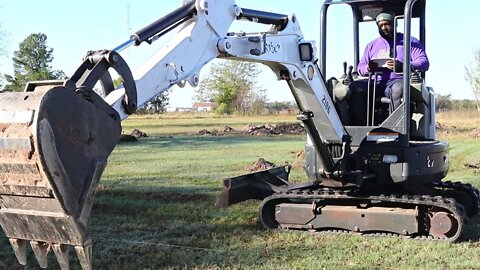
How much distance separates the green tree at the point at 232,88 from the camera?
59031 millimetres

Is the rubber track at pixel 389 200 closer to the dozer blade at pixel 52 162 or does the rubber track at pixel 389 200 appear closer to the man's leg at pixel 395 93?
the man's leg at pixel 395 93

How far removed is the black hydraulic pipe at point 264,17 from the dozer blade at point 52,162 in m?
2.33

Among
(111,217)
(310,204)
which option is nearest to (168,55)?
(310,204)

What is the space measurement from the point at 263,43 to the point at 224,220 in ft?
9.02

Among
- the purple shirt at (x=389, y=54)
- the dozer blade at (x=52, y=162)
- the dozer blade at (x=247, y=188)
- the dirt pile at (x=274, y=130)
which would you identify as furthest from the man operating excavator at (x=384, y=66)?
the dirt pile at (x=274, y=130)

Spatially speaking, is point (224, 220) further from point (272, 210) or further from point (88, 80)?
point (88, 80)

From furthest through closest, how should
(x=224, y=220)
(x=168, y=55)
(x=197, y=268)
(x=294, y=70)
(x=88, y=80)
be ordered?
1. (x=224, y=220)
2. (x=294, y=70)
3. (x=197, y=268)
4. (x=168, y=55)
5. (x=88, y=80)

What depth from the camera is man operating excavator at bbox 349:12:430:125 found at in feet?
24.8

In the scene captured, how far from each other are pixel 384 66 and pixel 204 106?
58.6 meters

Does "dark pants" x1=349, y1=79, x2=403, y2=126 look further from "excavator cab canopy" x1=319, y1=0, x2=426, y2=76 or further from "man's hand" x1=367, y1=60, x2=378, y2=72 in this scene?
"excavator cab canopy" x1=319, y1=0, x2=426, y2=76

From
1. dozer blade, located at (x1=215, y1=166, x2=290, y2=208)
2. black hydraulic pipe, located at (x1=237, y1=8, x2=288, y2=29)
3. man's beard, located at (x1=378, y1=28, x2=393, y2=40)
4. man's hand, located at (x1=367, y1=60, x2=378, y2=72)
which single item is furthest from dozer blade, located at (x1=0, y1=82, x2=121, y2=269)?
man's beard, located at (x1=378, y1=28, x2=393, y2=40)

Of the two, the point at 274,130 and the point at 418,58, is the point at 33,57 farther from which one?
the point at 418,58

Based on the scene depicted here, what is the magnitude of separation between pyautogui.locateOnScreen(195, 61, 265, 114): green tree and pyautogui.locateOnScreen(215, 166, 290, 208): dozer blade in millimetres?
49919

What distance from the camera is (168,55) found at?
16.6 ft
